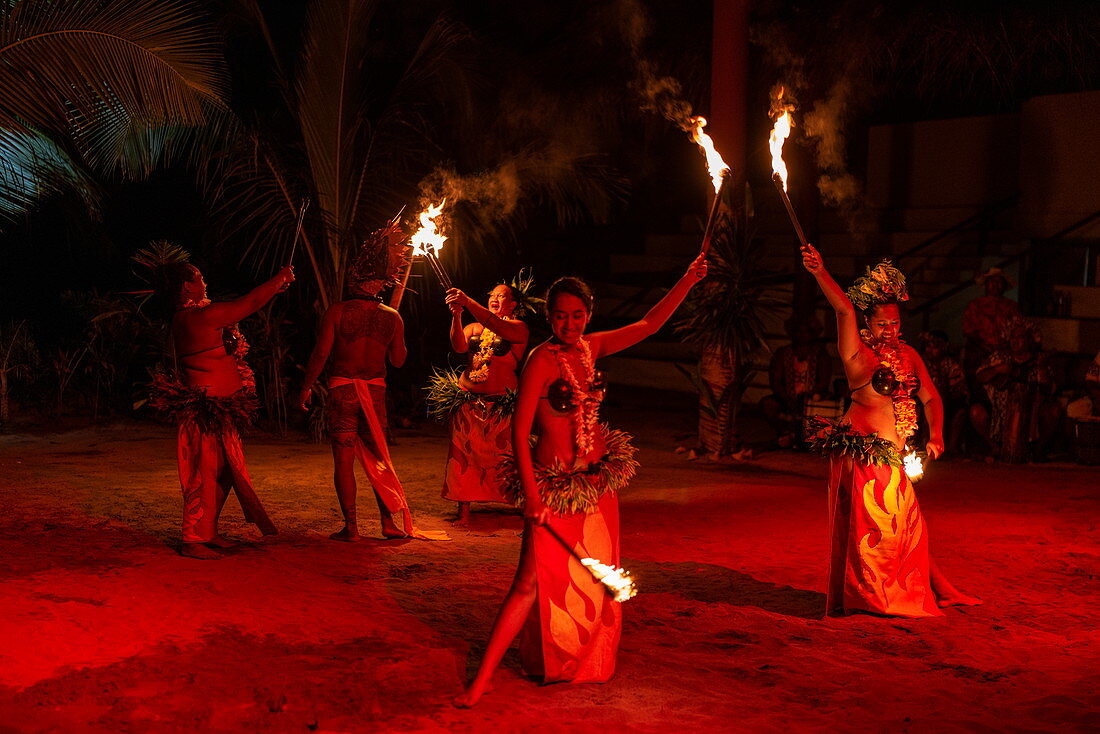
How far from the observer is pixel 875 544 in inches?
244

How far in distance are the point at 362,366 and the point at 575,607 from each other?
3129mm

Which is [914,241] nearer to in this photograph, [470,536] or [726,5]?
[726,5]

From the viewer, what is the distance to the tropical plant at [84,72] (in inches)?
340

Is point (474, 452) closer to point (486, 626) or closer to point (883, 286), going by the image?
point (486, 626)

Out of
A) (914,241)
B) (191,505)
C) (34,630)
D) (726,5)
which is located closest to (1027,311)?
(914,241)

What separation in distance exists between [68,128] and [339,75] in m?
3.49

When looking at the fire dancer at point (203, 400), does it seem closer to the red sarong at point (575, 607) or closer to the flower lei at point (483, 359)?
the flower lei at point (483, 359)

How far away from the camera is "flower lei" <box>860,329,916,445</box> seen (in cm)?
623

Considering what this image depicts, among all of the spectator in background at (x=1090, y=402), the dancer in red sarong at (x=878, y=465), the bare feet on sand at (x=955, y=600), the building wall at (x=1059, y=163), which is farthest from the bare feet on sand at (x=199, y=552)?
the building wall at (x=1059, y=163)

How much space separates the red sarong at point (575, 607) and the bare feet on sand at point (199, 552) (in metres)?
2.86

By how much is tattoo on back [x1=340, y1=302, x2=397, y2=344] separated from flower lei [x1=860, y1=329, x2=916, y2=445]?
3.13m

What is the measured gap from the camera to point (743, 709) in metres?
4.93

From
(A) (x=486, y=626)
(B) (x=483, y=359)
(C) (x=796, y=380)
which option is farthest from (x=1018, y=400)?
(A) (x=486, y=626)

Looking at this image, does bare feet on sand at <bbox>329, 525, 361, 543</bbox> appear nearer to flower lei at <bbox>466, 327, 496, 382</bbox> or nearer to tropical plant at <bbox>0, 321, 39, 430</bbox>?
flower lei at <bbox>466, 327, 496, 382</bbox>
